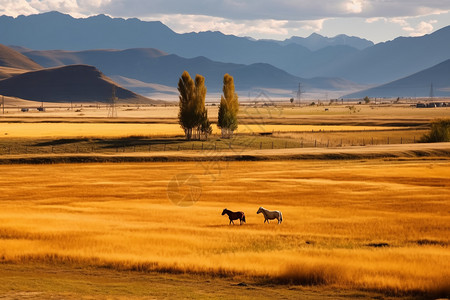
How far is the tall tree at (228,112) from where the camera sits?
386 ft

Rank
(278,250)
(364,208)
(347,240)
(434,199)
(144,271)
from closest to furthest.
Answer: (144,271)
(278,250)
(347,240)
(364,208)
(434,199)

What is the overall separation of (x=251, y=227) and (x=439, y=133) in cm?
8193

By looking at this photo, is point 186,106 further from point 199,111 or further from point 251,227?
point 251,227

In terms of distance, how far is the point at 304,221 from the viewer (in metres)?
39.7

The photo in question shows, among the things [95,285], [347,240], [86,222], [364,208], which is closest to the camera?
[95,285]

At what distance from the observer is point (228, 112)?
11781 cm

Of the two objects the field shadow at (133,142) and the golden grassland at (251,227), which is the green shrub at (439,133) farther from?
the golden grassland at (251,227)

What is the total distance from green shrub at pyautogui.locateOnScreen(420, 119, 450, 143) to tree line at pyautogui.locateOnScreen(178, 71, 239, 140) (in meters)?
34.1

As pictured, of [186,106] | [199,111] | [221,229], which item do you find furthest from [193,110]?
[221,229]

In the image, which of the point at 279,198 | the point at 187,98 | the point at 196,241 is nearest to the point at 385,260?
the point at 196,241

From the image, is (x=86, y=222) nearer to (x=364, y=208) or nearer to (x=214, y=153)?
(x=364, y=208)

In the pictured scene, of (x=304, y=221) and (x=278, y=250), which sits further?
(x=304, y=221)

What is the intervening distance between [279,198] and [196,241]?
20.6 meters

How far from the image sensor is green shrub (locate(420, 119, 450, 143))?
110688 millimetres
